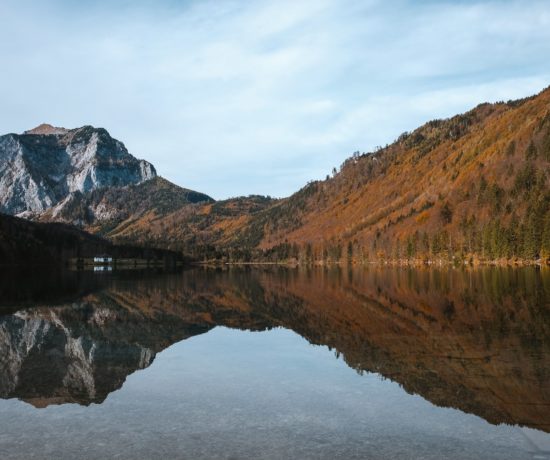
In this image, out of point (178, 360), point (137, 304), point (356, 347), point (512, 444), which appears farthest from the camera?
point (137, 304)

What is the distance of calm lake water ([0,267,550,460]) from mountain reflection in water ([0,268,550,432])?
0.13m

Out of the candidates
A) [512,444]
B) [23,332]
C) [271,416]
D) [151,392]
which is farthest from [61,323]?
[512,444]

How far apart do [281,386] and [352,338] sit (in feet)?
37.9

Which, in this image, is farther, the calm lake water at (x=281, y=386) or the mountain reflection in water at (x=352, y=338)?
the mountain reflection in water at (x=352, y=338)

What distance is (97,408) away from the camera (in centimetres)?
1906

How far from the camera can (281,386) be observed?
2230 cm

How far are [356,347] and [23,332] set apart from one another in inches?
894

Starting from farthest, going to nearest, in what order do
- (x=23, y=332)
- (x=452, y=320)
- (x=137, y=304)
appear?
(x=137, y=304)
(x=452, y=320)
(x=23, y=332)

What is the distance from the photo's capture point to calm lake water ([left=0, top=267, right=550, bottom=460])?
588 inches

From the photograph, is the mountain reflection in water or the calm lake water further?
the mountain reflection in water

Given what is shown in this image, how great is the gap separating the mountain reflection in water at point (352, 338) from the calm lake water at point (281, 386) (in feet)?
0.41

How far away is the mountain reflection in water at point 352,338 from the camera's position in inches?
811

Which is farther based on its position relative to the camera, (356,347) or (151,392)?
(356,347)

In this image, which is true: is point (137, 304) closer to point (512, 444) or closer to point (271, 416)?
point (271, 416)
